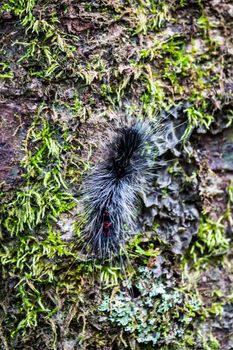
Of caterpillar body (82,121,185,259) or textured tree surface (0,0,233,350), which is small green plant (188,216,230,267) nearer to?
textured tree surface (0,0,233,350)

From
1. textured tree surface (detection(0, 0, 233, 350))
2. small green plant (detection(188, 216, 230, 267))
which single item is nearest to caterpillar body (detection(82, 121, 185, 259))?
textured tree surface (detection(0, 0, 233, 350))

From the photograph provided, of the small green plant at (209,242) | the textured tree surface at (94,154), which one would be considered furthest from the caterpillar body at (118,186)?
the small green plant at (209,242)

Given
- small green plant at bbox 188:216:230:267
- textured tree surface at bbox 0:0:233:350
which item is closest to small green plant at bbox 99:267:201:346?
textured tree surface at bbox 0:0:233:350

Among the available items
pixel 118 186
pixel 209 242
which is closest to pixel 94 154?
pixel 118 186

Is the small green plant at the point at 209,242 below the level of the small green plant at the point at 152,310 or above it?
above

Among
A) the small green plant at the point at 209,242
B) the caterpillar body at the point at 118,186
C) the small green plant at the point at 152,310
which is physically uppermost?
the caterpillar body at the point at 118,186

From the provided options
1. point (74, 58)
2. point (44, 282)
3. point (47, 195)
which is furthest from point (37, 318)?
point (74, 58)

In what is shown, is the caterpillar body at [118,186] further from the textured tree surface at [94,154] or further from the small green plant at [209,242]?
the small green plant at [209,242]

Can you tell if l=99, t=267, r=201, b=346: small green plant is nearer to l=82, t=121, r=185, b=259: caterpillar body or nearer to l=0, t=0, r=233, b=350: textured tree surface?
l=0, t=0, r=233, b=350: textured tree surface

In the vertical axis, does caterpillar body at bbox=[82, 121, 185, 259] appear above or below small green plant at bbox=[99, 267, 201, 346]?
above

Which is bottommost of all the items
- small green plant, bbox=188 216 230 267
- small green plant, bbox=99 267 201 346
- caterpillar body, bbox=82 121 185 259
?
small green plant, bbox=99 267 201 346

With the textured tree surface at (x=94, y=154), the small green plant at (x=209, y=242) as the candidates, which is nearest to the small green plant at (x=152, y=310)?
the textured tree surface at (x=94, y=154)
